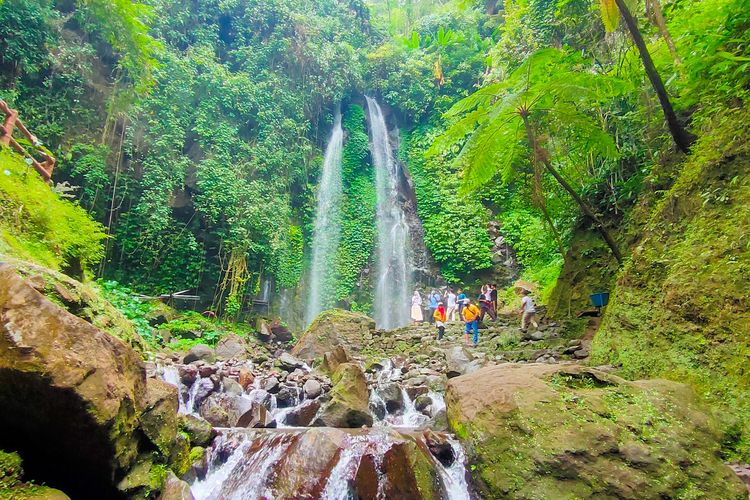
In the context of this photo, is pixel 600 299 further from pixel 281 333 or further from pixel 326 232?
pixel 326 232

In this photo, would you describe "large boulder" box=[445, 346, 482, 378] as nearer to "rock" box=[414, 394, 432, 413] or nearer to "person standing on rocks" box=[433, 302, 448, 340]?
"rock" box=[414, 394, 432, 413]

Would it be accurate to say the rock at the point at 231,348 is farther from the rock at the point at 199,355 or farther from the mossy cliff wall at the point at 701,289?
the mossy cliff wall at the point at 701,289

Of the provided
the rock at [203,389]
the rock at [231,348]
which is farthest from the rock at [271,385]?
the rock at [231,348]

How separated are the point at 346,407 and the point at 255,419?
4.44 ft

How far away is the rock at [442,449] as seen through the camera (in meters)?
4.22

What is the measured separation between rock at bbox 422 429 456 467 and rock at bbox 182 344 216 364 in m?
6.36

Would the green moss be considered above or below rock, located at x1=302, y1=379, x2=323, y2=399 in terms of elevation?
above

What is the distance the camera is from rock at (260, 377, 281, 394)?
712cm

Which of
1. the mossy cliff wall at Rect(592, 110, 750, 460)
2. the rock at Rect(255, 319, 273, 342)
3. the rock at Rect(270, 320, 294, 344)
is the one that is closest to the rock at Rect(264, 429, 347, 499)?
the mossy cliff wall at Rect(592, 110, 750, 460)

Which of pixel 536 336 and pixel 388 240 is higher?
pixel 388 240

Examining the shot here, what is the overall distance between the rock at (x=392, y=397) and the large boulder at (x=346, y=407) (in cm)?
59

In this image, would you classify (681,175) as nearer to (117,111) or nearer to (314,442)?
(314,442)

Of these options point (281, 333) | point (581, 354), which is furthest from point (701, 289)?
point (281, 333)

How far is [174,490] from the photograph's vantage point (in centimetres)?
327
